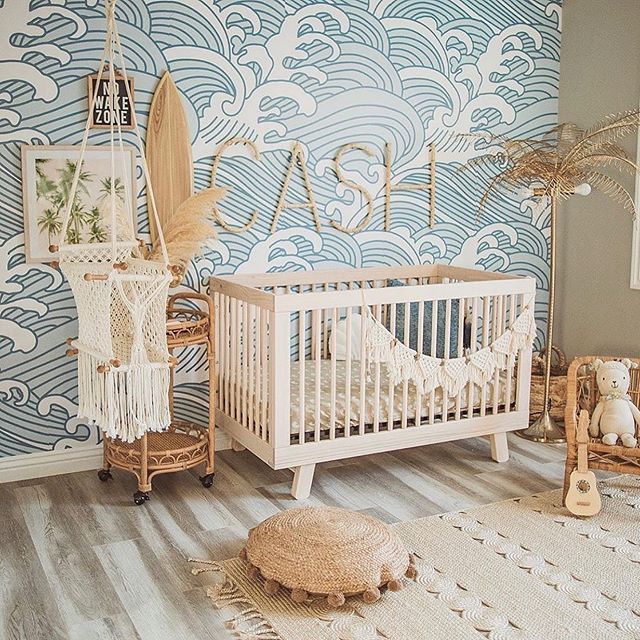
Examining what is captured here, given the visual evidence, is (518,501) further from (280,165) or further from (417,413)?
(280,165)

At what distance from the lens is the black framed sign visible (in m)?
3.55

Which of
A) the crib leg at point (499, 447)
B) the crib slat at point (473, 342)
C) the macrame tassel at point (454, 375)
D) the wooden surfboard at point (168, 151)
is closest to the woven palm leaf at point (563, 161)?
the crib slat at point (473, 342)

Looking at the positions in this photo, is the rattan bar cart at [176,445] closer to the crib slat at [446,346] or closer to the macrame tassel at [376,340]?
the macrame tassel at [376,340]

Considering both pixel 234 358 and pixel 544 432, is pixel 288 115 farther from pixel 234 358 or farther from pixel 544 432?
pixel 544 432

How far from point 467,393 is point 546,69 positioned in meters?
1.98

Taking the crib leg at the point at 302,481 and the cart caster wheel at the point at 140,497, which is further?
the crib leg at the point at 302,481

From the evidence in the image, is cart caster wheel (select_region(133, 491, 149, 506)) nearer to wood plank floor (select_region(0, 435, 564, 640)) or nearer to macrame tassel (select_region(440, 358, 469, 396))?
wood plank floor (select_region(0, 435, 564, 640))

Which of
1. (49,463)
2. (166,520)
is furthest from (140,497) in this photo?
(49,463)

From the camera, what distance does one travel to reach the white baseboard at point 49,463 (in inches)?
143

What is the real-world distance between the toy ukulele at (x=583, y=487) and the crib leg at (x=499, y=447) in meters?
0.63

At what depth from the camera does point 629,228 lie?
4.37 m

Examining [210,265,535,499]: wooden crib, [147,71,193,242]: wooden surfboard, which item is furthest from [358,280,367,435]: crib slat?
[147,71,193,242]: wooden surfboard

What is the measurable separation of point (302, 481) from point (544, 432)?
4.70 ft

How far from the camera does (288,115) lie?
3975mm
